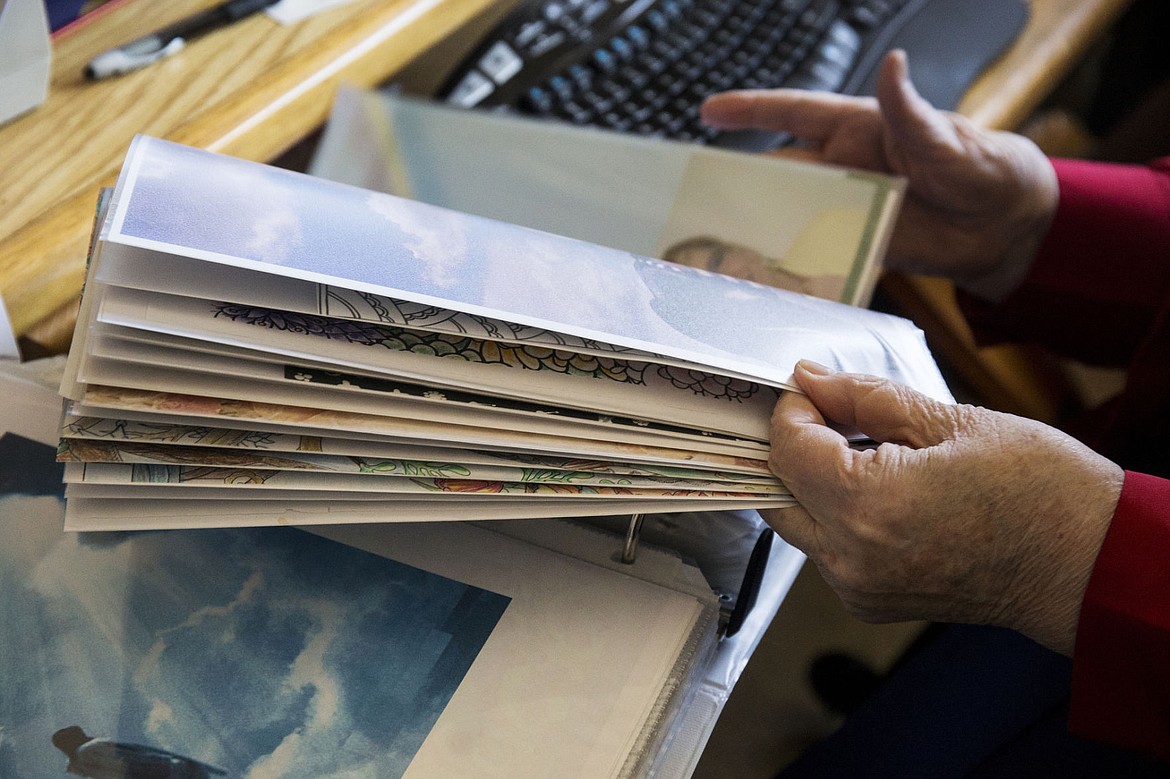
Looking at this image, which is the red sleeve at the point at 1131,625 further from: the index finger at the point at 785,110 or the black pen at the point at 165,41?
the black pen at the point at 165,41

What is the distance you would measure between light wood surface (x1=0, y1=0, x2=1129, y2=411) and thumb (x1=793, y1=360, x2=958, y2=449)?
0.42m

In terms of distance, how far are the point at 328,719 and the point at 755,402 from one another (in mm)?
240

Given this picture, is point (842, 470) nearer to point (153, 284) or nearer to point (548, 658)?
point (548, 658)

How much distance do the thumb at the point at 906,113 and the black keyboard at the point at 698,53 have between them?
0.09m

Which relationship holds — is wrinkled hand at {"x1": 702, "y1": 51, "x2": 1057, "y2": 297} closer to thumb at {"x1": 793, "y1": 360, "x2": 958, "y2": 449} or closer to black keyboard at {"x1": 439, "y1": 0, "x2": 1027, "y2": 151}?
black keyboard at {"x1": 439, "y1": 0, "x2": 1027, "y2": 151}

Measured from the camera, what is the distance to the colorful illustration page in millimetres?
405

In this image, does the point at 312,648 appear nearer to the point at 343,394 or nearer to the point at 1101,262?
the point at 343,394

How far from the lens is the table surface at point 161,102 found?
22.3 inches

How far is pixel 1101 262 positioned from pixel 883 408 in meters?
0.50

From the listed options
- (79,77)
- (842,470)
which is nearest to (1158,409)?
(842,470)

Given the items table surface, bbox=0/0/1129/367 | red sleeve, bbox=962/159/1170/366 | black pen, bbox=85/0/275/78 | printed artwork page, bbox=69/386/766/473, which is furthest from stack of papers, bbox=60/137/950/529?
red sleeve, bbox=962/159/1170/366

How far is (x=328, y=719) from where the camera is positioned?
0.41 metres

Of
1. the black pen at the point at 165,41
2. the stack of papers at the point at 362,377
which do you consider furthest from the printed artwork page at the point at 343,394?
the black pen at the point at 165,41

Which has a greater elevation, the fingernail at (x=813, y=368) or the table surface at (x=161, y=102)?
the fingernail at (x=813, y=368)
